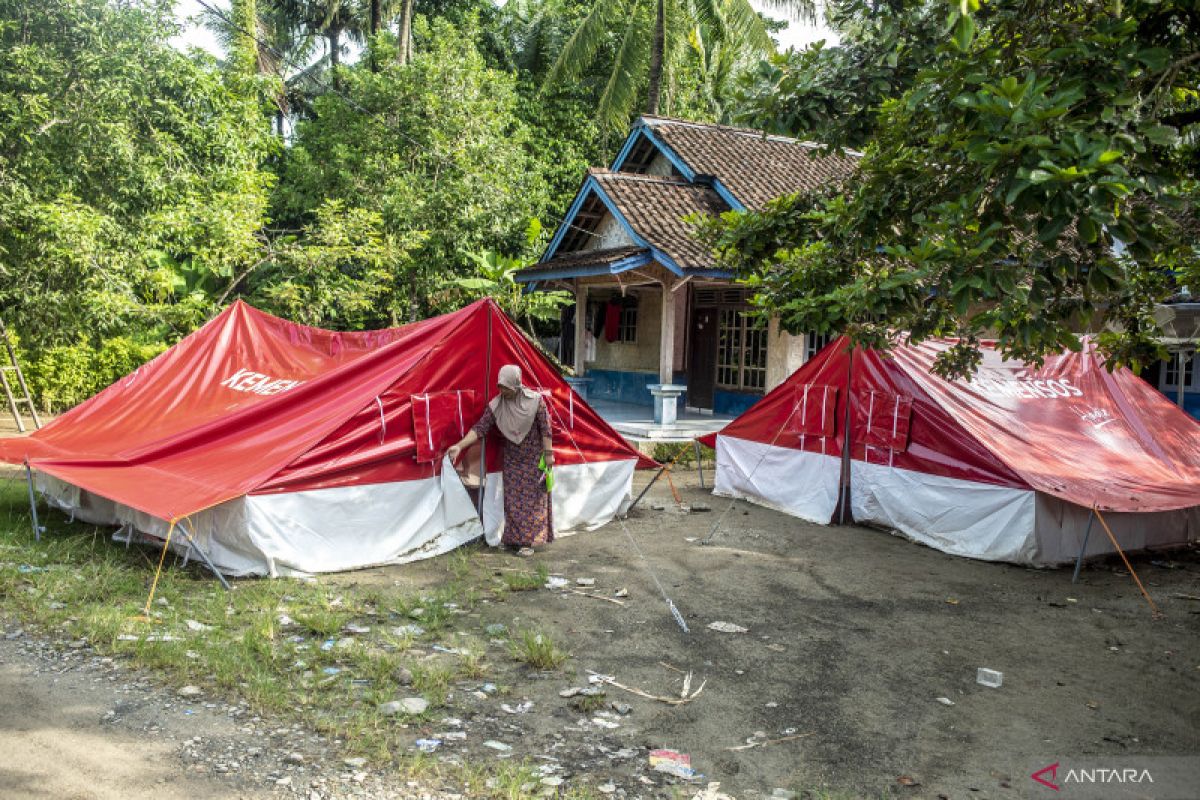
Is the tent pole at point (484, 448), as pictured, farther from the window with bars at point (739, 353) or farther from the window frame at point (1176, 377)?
the window frame at point (1176, 377)

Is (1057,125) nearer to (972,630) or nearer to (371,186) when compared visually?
(972,630)

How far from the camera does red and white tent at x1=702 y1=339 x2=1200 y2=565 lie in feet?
25.1

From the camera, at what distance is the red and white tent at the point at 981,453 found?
25.1 ft

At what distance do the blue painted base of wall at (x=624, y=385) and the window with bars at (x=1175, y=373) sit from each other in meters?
7.74

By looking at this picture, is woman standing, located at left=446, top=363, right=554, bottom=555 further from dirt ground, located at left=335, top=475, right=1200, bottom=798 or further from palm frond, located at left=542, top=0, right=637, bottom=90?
palm frond, located at left=542, top=0, right=637, bottom=90

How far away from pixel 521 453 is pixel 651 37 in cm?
1555

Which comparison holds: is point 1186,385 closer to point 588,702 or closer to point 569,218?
point 569,218

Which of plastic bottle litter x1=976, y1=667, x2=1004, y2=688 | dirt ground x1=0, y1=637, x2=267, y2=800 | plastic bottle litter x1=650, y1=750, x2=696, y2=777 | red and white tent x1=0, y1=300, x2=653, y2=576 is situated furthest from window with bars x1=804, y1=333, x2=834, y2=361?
dirt ground x1=0, y1=637, x2=267, y2=800

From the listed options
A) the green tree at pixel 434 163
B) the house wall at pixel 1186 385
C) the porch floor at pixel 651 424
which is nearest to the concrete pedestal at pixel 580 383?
the porch floor at pixel 651 424

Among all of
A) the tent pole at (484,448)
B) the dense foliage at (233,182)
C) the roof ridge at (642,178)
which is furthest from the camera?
the roof ridge at (642,178)

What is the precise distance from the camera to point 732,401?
15.8 metres

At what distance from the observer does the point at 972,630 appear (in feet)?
19.7

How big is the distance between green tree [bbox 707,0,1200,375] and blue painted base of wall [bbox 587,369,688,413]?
375 inches
